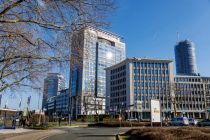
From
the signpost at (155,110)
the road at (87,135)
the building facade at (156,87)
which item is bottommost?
the road at (87,135)

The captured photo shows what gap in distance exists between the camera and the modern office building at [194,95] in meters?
130

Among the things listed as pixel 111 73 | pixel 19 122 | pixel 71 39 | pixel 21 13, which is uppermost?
pixel 111 73

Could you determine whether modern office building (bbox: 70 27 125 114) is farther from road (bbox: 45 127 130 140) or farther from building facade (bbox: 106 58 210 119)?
road (bbox: 45 127 130 140)

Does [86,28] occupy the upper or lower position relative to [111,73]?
lower

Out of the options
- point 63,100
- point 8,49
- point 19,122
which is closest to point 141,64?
point 63,100

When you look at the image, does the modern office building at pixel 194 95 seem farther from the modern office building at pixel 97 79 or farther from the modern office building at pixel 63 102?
the modern office building at pixel 63 102

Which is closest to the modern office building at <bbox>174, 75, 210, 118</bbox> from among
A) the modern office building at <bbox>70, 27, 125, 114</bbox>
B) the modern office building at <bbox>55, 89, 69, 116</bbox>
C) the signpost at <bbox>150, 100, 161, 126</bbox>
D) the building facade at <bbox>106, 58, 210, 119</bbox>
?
the building facade at <bbox>106, 58, 210, 119</bbox>

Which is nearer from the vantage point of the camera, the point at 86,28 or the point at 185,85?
the point at 86,28

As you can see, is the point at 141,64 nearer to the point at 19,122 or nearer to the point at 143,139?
the point at 19,122

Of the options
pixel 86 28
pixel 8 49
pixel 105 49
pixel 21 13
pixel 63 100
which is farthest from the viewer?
pixel 63 100

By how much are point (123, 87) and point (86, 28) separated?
124 meters

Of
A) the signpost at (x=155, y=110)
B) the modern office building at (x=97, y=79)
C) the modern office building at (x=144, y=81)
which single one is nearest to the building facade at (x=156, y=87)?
Answer: the modern office building at (x=144, y=81)

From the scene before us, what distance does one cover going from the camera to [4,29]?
40.5 ft

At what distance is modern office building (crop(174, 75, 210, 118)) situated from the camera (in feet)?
428
